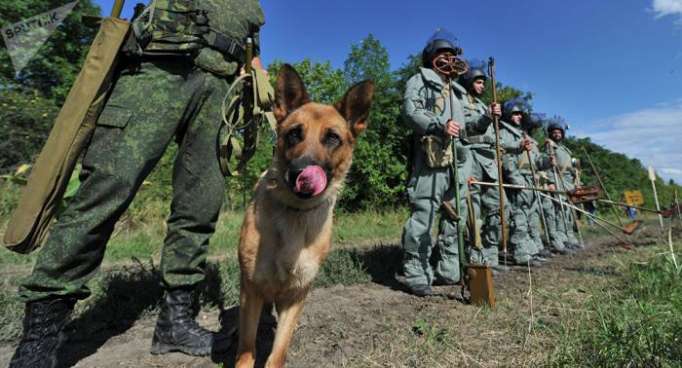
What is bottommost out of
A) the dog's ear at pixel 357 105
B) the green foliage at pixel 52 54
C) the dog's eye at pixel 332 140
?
the dog's eye at pixel 332 140

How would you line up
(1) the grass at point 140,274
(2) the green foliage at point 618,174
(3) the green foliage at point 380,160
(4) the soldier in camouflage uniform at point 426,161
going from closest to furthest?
(1) the grass at point 140,274
(4) the soldier in camouflage uniform at point 426,161
(3) the green foliage at point 380,160
(2) the green foliage at point 618,174

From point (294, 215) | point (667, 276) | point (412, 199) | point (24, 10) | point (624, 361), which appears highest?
point (24, 10)

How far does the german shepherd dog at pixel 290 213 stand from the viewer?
86.1 inches

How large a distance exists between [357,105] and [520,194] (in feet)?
19.0

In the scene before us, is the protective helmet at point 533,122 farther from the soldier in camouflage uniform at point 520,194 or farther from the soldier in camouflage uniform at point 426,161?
the soldier in camouflage uniform at point 426,161

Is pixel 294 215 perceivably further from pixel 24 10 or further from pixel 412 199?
pixel 24 10

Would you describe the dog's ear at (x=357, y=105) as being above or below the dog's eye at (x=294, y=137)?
above

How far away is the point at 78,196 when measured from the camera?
2094mm

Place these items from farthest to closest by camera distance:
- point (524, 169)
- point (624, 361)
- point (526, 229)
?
point (524, 169)
point (526, 229)
point (624, 361)

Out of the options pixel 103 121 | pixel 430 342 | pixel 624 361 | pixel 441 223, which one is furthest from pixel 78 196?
pixel 441 223

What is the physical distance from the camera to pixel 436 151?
14.0 feet

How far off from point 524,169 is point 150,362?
8.09m

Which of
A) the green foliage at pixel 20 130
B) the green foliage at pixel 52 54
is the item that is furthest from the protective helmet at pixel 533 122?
the green foliage at pixel 52 54

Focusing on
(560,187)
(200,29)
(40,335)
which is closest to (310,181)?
(200,29)
